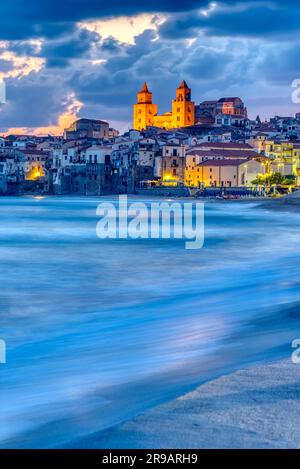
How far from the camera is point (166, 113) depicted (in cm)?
14950

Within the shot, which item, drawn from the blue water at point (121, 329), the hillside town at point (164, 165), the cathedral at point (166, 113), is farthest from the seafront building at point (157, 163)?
the blue water at point (121, 329)

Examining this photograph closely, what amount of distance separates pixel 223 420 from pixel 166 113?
148130mm

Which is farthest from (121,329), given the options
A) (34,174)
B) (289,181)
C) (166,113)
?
(166,113)

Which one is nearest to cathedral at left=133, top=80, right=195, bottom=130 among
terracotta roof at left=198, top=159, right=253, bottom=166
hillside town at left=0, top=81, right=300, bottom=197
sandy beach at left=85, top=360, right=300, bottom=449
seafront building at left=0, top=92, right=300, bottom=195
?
seafront building at left=0, top=92, right=300, bottom=195

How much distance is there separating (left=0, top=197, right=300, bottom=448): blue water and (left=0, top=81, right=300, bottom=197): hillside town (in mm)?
57829

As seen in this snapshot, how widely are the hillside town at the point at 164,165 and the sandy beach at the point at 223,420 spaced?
70641mm

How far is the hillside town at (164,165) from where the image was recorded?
257ft

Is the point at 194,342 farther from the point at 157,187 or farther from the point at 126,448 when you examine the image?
the point at 157,187

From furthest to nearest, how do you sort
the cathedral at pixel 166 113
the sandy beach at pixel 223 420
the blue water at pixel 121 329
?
1. the cathedral at pixel 166 113
2. the blue water at pixel 121 329
3. the sandy beach at pixel 223 420

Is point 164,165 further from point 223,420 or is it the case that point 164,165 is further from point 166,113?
point 223,420

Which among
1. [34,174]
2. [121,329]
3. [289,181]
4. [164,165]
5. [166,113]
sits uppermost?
[166,113]

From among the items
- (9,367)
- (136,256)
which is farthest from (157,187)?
(9,367)

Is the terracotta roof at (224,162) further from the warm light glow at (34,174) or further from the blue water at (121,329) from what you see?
the blue water at (121,329)
